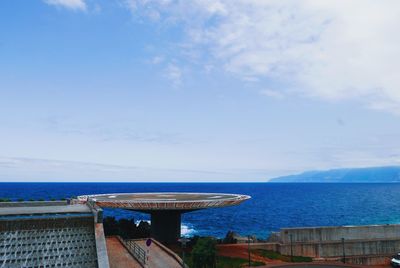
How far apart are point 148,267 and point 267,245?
57.8 ft

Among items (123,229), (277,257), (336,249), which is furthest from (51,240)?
(336,249)

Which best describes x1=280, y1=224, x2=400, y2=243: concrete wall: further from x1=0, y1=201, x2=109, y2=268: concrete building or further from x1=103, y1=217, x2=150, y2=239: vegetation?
x1=0, y1=201, x2=109, y2=268: concrete building

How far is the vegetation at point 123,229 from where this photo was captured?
38403mm

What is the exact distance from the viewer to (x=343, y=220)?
100562 millimetres

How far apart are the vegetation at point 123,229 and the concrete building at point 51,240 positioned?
14.3 metres

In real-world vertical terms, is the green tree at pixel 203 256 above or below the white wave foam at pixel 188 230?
above

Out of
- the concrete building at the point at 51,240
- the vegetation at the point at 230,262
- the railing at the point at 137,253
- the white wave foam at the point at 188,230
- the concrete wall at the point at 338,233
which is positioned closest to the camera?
the concrete building at the point at 51,240

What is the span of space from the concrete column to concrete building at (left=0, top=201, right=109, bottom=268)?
15.5 meters

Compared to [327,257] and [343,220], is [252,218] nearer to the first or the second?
[343,220]

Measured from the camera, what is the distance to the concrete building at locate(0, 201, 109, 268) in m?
21.1

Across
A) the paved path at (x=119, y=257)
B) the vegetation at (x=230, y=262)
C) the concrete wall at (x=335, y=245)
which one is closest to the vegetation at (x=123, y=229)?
the paved path at (x=119, y=257)

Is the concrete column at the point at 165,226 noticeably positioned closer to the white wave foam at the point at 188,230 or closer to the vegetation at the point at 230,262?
the vegetation at the point at 230,262

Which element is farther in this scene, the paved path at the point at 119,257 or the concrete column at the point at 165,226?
the concrete column at the point at 165,226

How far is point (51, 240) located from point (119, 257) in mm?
6363
